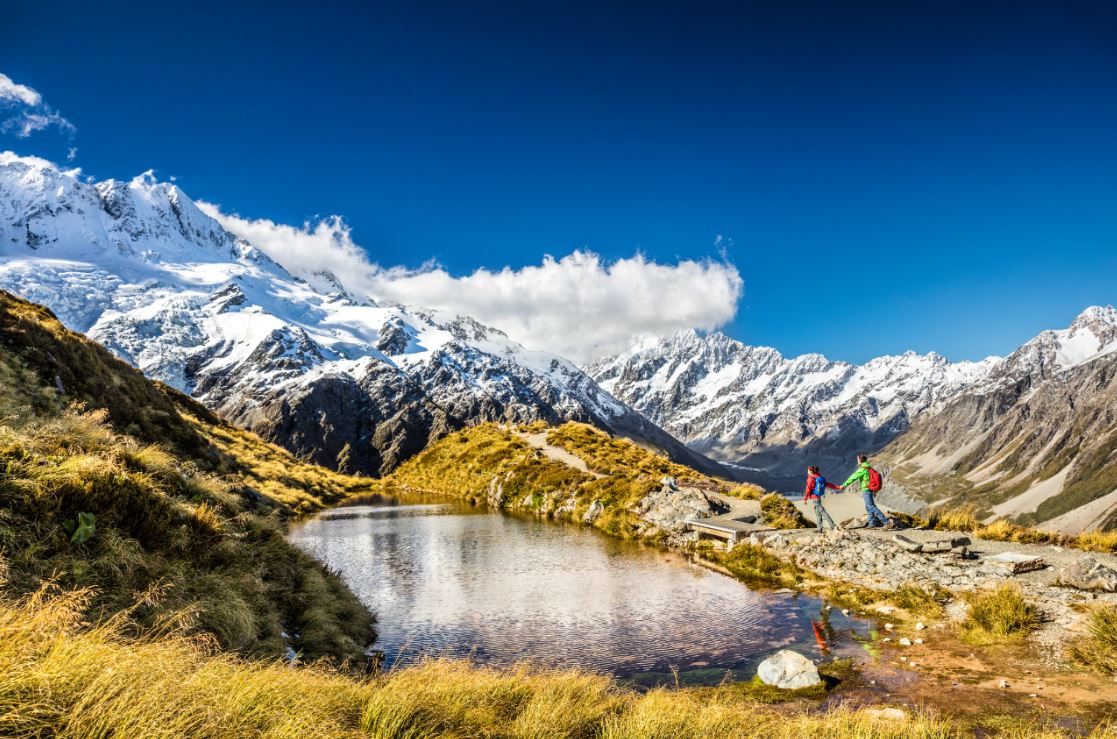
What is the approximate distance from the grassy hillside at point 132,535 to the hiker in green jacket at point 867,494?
67.1 feet

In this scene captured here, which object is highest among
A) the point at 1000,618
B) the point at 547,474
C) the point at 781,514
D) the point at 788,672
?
the point at 547,474

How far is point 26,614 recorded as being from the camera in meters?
6.33

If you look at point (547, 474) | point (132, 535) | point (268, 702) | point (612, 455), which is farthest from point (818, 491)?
point (612, 455)

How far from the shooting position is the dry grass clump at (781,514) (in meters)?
30.9

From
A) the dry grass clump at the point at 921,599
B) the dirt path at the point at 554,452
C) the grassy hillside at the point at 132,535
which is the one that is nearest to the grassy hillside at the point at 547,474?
the dirt path at the point at 554,452

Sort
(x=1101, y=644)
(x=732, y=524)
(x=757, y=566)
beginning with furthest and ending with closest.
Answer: (x=732, y=524) → (x=757, y=566) → (x=1101, y=644)

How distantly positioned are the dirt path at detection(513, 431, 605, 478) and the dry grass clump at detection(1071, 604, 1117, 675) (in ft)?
118

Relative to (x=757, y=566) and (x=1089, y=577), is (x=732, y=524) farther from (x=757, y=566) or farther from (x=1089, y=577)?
(x=1089, y=577)

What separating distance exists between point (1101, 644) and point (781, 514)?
68.6 feet

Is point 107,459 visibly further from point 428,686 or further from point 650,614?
point 650,614

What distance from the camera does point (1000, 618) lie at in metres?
14.5

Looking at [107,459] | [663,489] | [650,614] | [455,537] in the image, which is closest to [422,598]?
[650,614]

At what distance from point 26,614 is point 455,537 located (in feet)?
98.0

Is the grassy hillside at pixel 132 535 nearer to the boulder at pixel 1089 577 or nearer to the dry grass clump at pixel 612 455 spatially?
the boulder at pixel 1089 577
